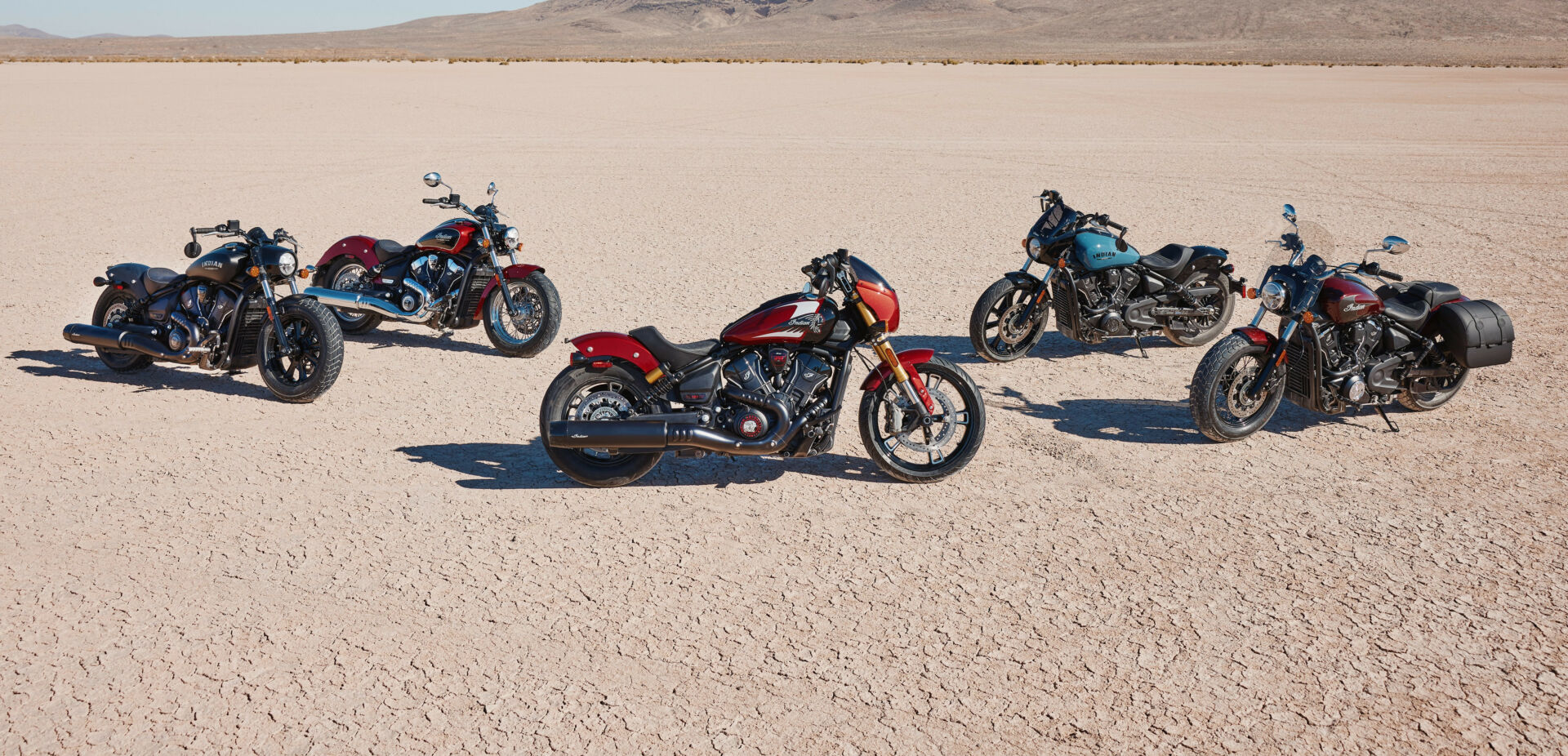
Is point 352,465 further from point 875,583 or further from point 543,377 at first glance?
point 875,583

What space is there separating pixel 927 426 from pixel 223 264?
5.21 meters

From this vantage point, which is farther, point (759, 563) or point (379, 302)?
point (379, 302)

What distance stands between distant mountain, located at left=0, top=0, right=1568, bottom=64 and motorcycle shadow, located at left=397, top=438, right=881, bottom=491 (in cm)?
7289

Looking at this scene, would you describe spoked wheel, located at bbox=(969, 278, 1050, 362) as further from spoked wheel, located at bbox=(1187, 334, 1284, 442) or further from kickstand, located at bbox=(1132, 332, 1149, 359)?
spoked wheel, located at bbox=(1187, 334, 1284, 442)

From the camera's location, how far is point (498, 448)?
6.46 meters

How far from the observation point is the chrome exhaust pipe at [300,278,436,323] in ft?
27.8

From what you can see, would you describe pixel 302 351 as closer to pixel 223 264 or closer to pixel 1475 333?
pixel 223 264

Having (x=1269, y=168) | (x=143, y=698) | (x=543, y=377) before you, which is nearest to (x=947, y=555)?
(x=143, y=698)

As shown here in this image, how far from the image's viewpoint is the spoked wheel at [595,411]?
226 inches

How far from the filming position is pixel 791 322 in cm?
547

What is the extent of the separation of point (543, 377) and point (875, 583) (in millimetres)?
3961

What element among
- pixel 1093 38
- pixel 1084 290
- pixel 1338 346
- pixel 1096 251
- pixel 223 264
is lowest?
pixel 1338 346

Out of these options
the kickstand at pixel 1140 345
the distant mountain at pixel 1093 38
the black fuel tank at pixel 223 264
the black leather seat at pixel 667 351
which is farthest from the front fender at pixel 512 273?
the distant mountain at pixel 1093 38

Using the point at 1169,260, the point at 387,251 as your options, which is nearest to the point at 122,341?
the point at 387,251
